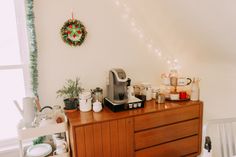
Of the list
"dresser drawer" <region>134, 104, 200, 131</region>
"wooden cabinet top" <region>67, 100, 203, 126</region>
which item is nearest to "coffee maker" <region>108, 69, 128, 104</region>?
"wooden cabinet top" <region>67, 100, 203, 126</region>

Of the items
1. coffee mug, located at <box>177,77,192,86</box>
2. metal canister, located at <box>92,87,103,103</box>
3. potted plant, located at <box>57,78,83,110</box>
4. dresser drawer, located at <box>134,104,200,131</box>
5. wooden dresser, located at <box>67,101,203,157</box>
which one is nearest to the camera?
wooden dresser, located at <box>67,101,203,157</box>

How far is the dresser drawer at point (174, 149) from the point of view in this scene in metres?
1.98

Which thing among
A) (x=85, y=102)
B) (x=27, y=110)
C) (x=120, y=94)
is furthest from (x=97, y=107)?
(x=27, y=110)

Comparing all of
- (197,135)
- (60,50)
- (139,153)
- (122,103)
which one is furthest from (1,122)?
(197,135)

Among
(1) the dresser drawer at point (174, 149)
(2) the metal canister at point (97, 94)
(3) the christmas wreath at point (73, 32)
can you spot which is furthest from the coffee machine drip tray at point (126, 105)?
(3) the christmas wreath at point (73, 32)

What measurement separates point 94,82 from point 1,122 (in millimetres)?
1049

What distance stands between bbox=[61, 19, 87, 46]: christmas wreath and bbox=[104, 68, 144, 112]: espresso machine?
0.50 m

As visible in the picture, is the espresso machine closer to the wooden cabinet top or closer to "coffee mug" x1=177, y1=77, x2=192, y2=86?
the wooden cabinet top

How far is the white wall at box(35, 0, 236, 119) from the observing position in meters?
1.97

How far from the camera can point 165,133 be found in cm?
203

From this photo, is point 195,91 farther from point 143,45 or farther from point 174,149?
point 143,45

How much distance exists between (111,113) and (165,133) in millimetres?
604

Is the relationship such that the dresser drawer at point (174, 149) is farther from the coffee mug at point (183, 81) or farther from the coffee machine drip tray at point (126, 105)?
the coffee mug at point (183, 81)

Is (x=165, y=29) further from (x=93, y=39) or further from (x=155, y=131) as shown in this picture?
(x=155, y=131)
